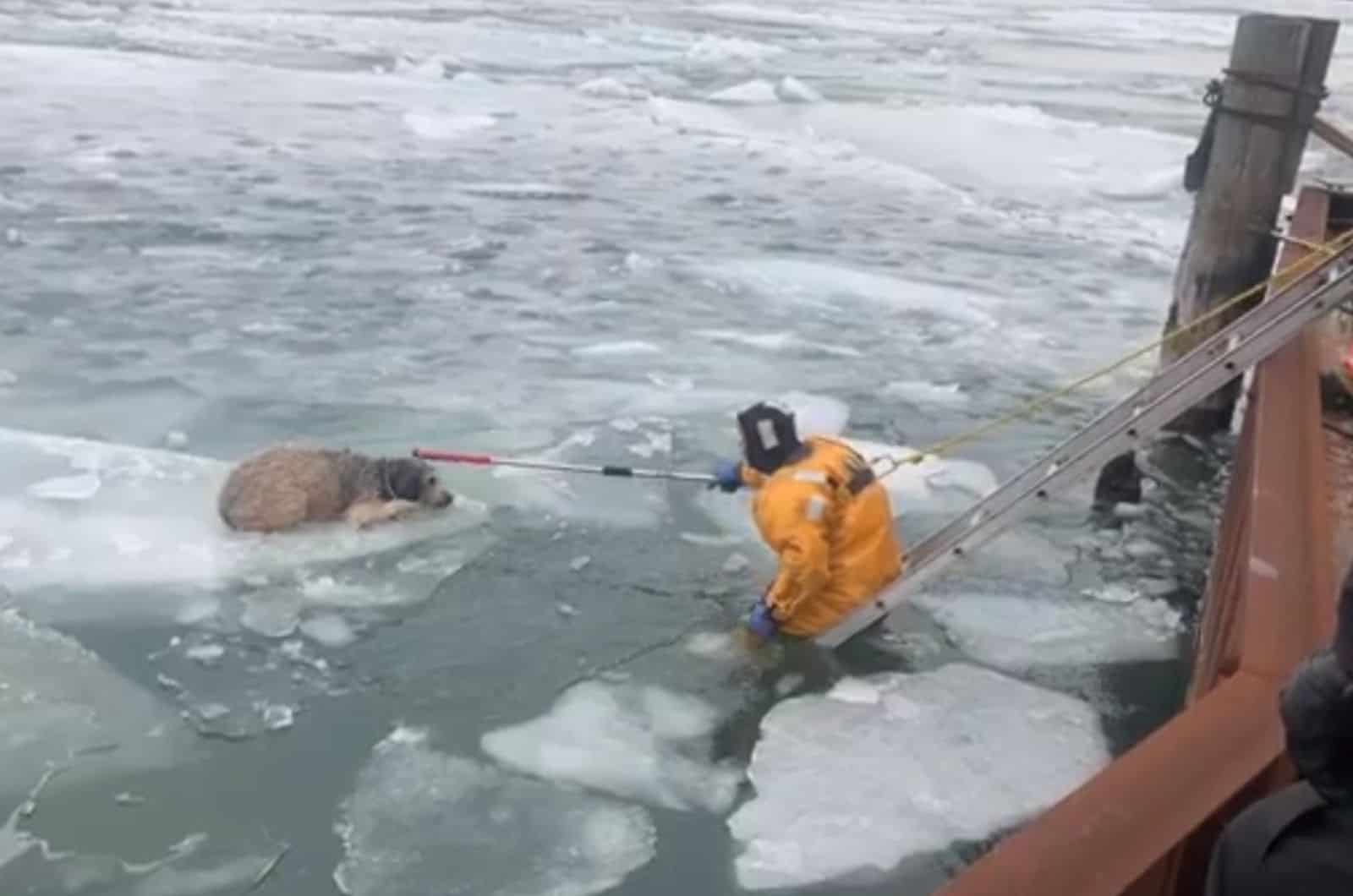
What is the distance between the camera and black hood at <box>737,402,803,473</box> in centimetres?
513

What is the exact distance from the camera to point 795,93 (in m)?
18.5

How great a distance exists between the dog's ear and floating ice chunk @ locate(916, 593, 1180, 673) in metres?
2.02

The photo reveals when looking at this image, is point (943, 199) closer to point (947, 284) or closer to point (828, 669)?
point (947, 284)

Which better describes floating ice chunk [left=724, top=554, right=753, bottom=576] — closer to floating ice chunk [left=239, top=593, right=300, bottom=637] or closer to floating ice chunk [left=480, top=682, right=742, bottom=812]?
floating ice chunk [left=480, top=682, right=742, bottom=812]

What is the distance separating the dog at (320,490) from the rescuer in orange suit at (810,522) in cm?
150

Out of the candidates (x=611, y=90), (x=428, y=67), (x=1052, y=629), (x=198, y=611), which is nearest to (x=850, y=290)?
(x=1052, y=629)

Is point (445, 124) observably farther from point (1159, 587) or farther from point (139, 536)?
point (1159, 587)

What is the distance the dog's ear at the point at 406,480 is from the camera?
616 centimetres

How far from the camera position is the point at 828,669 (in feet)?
17.1

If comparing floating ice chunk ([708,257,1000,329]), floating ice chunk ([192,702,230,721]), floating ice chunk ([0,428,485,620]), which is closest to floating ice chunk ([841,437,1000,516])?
floating ice chunk ([0,428,485,620])

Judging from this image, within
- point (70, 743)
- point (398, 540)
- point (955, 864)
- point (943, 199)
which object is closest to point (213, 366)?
point (398, 540)

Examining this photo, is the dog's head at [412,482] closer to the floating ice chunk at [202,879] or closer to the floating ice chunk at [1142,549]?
the floating ice chunk at [202,879]

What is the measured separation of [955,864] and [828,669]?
112 cm

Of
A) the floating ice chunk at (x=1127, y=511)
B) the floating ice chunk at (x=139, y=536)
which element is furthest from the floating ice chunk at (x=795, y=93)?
the floating ice chunk at (x=139, y=536)
